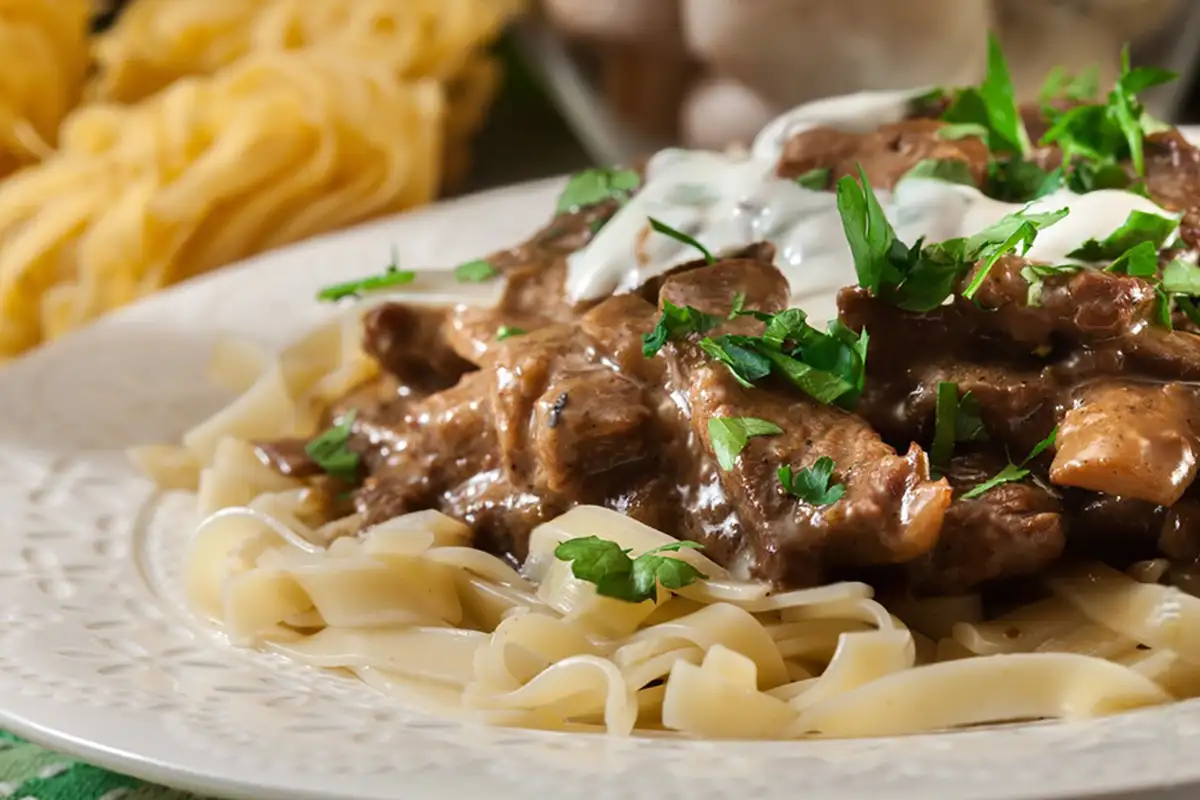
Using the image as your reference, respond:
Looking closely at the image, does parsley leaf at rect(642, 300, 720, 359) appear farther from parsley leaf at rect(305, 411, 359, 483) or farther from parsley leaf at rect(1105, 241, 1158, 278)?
parsley leaf at rect(305, 411, 359, 483)

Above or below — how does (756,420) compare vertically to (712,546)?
above

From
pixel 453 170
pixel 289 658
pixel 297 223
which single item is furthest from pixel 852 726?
pixel 453 170

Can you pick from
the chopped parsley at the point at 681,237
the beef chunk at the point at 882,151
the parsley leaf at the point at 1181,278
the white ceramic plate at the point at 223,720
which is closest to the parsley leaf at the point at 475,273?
the chopped parsley at the point at 681,237

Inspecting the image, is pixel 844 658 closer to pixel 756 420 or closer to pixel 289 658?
pixel 756 420

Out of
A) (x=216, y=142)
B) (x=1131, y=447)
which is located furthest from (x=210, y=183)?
(x=1131, y=447)

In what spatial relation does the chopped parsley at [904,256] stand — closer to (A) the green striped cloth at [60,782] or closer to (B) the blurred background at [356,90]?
(A) the green striped cloth at [60,782]

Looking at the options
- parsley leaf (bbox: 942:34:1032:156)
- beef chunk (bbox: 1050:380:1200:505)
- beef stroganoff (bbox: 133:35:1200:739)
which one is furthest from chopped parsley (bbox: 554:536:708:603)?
parsley leaf (bbox: 942:34:1032:156)

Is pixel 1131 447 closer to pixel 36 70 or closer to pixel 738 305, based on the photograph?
pixel 738 305
